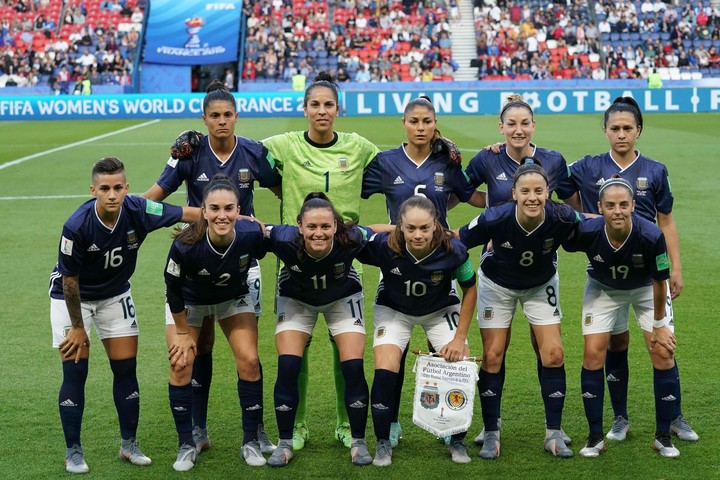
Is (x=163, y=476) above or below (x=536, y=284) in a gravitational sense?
below

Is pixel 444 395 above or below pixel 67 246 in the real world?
below

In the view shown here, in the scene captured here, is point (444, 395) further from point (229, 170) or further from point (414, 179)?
point (229, 170)

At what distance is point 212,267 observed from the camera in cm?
585

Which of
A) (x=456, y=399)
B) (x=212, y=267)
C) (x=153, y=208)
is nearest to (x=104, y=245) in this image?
(x=153, y=208)

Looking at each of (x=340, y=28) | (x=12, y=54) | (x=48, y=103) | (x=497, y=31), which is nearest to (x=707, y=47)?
(x=497, y=31)

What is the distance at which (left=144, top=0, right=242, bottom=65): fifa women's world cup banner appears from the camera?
42250 mm

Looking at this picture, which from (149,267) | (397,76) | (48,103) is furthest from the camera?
(397,76)

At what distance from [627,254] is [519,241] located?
66 cm

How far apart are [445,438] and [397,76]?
34621 millimetres

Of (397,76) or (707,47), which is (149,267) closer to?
(397,76)

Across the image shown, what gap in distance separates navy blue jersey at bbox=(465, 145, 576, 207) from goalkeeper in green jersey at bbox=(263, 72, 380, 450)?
806mm

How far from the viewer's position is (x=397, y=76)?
3991 cm

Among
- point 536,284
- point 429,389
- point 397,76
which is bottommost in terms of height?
point 429,389

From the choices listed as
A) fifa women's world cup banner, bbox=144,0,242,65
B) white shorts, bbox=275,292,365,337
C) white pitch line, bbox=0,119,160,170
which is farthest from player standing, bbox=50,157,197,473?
fifa women's world cup banner, bbox=144,0,242,65
